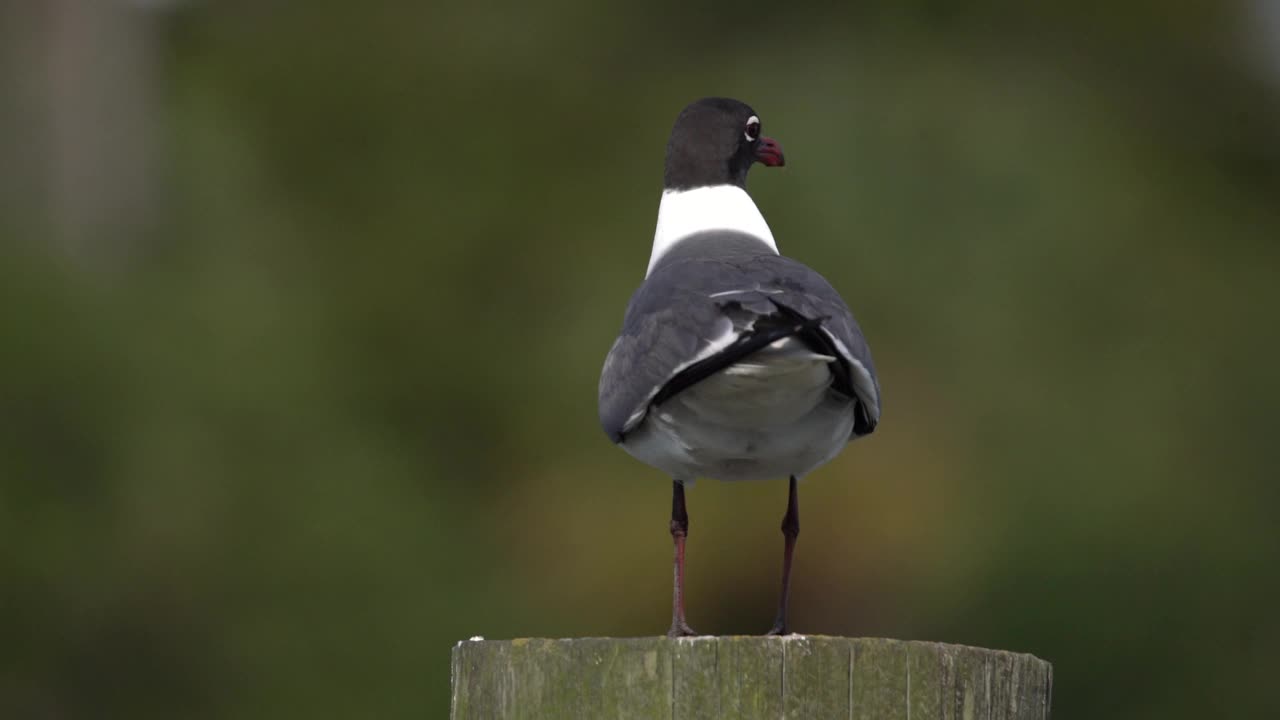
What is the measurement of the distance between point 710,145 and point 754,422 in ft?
5.11

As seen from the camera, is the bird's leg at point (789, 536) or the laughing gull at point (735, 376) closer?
the laughing gull at point (735, 376)

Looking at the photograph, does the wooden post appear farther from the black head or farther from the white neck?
the black head

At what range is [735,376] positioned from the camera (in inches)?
155

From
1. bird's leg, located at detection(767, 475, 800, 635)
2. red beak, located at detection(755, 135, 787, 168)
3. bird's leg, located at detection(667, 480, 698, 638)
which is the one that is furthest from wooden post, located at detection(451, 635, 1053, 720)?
red beak, located at detection(755, 135, 787, 168)

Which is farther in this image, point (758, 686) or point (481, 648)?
point (481, 648)

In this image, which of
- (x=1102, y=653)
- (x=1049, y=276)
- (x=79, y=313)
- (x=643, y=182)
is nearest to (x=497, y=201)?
(x=643, y=182)

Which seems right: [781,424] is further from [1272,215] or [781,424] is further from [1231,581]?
[1272,215]

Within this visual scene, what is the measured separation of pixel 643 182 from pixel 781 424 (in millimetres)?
7405

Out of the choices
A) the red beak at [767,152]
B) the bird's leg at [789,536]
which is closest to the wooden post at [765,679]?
the bird's leg at [789,536]

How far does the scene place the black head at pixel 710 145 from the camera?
5.52m

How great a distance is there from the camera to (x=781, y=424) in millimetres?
4188

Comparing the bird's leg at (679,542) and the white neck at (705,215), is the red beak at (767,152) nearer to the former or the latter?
the white neck at (705,215)

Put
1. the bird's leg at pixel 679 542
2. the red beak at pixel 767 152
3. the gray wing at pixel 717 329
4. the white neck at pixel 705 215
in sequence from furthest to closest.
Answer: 1. the red beak at pixel 767 152
2. the white neck at pixel 705 215
3. the bird's leg at pixel 679 542
4. the gray wing at pixel 717 329

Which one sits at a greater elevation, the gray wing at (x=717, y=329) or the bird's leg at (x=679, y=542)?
the gray wing at (x=717, y=329)
